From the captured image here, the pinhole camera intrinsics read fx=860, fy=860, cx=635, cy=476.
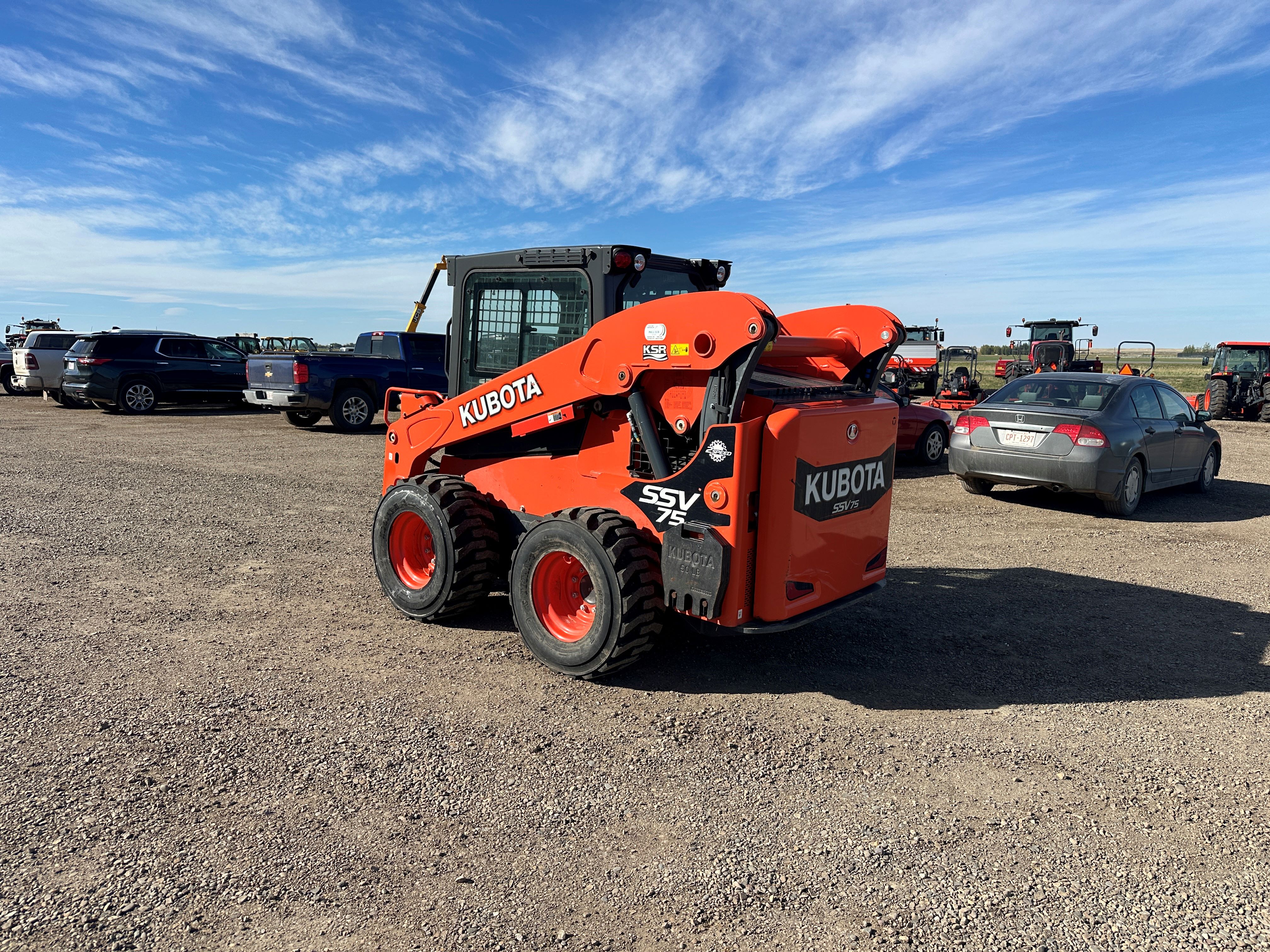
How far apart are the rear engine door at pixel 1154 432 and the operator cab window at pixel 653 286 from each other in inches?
249

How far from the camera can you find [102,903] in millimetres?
2697

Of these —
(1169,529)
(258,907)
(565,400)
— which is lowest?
(258,907)

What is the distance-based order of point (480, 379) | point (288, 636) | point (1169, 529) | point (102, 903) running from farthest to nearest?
point (1169, 529)
point (480, 379)
point (288, 636)
point (102, 903)

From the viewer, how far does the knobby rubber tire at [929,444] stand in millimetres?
12867

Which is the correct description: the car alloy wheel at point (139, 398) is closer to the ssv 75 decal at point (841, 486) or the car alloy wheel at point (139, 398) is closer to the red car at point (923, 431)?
the red car at point (923, 431)

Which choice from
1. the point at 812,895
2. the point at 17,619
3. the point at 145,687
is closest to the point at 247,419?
the point at 17,619

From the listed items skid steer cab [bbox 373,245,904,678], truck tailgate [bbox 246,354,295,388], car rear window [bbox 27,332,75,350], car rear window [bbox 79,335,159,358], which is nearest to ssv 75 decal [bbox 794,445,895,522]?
skid steer cab [bbox 373,245,904,678]

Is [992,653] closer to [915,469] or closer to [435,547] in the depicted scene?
[435,547]

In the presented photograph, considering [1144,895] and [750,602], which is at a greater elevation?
[750,602]

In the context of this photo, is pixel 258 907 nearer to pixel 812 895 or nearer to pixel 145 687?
pixel 812 895

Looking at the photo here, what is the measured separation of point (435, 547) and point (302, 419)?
14.1 metres

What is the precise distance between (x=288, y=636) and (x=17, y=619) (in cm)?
175

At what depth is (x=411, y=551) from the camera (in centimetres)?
579

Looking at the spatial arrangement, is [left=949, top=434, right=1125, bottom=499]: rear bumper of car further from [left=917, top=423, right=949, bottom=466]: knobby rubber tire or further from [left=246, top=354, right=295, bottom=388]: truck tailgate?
[left=246, top=354, right=295, bottom=388]: truck tailgate
